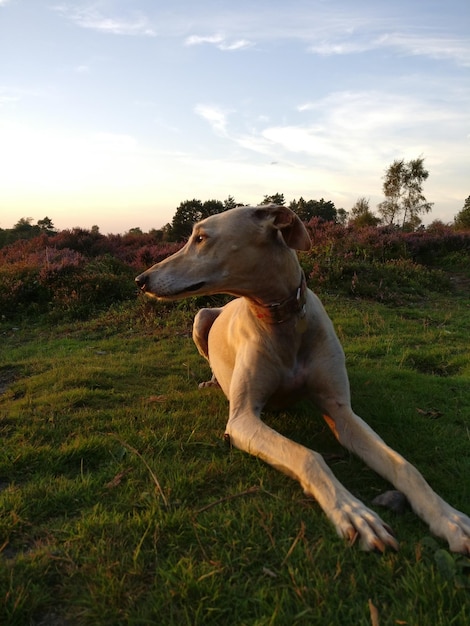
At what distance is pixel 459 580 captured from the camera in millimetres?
1902

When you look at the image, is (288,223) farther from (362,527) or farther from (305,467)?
(362,527)

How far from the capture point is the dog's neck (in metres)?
3.37

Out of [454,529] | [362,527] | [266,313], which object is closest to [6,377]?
[266,313]

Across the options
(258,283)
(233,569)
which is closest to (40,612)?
(233,569)

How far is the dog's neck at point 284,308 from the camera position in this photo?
3.37 m

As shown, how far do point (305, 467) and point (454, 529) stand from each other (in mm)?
762

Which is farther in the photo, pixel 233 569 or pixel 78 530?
pixel 78 530

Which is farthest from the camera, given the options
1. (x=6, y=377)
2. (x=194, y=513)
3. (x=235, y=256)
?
(x=6, y=377)

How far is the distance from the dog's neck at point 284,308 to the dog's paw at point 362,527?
1398 mm

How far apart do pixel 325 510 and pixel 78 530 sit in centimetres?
123

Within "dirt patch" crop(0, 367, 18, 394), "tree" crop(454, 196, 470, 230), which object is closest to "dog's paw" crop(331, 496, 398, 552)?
"dirt patch" crop(0, 367, 18, 394)

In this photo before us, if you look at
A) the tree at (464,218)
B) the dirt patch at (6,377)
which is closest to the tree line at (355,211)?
the tree at (464,218)

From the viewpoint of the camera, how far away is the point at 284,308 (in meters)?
3.38

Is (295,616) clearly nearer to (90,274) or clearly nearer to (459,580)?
(459,580)
